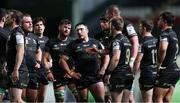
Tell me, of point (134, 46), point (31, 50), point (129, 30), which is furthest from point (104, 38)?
point (31, 50)

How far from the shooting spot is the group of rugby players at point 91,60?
1370 cm

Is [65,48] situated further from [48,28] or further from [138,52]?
[48,28]

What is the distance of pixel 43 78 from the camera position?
15820 mm

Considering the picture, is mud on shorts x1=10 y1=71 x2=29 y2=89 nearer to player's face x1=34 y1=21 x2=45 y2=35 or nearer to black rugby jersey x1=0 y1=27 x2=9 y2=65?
black rugby jersey x1=0 y1=27 x2=9 y2=65

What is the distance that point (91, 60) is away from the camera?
14430 mm

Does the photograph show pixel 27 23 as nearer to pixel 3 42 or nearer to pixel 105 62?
pixel 3 42

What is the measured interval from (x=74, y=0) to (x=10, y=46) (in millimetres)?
18624

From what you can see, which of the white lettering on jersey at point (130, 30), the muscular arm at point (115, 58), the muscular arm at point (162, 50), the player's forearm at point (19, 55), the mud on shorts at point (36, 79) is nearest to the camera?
the player's forearm at point (19, 55)

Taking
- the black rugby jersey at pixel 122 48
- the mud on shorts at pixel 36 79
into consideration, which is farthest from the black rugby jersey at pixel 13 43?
the black rugby jersey at pixel 122 48

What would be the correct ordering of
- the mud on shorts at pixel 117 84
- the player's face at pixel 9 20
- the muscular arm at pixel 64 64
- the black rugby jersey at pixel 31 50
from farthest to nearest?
the black rugby jersey at pixel 31 50 → the muscular arm at pixel 64 64 → the player's face at pixel 9 20 → the mud on shorts at pixel 117 84

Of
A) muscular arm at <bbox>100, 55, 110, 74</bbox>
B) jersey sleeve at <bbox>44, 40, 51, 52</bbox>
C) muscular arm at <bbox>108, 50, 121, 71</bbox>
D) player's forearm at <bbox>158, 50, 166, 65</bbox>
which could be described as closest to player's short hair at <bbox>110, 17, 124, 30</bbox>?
muscular arm at <bbox>108, 50, 121, 71</bbox>

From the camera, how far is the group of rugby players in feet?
45.0

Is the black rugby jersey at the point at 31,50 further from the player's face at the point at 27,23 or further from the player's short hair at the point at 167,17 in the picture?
the player's short hair at the point at 167,17

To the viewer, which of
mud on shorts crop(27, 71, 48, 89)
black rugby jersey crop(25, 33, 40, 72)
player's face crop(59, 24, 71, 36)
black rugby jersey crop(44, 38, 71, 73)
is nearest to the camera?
black rugby jersey crop(25, 33, 40, 72)
